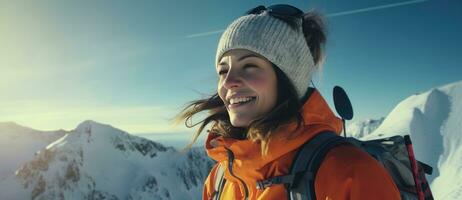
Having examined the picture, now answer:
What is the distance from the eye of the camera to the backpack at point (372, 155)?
2.60m

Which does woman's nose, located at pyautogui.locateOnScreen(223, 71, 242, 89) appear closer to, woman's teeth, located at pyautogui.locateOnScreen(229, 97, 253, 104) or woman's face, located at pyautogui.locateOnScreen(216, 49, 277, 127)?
woman's face, located at pyautogui.locateOnScreen(216, 49, 277, 127)

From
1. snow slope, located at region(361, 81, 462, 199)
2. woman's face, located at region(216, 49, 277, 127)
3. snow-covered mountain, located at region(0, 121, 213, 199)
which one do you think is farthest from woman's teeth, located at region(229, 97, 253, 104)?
snow-covered mountain, located at region(0, 121, 213, 199)

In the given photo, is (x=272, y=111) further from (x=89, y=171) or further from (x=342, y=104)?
(x=89, y=171)

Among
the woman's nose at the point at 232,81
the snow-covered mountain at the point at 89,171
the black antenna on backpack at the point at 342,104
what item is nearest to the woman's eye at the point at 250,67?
the woman's nose at the point at 232,81

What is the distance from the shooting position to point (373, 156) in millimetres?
2623

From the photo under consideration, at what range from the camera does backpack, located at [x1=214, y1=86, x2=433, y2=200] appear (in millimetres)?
2604

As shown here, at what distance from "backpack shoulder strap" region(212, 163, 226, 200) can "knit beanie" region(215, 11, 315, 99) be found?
111 centimetres

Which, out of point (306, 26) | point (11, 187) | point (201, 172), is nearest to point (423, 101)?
point (306, 26)

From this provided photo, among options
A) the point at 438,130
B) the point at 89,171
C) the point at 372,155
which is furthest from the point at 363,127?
the point at 372,155

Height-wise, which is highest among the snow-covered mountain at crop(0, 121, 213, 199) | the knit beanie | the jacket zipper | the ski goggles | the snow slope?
the ski goggles

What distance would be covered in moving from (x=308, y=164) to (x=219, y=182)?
4.97ft

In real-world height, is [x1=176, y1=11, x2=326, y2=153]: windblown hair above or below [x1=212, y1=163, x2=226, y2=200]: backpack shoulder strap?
above

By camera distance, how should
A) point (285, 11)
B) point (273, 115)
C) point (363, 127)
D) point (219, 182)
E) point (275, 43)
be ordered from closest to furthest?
point (273, 115) → point (275, 43) → point (285, 11) → point (219, 182) → point (363, 127)

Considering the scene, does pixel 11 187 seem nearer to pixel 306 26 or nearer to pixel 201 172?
pixel 201 172
